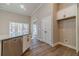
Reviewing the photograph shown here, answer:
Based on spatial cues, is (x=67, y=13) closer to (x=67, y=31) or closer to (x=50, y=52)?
(x=67, y=31)

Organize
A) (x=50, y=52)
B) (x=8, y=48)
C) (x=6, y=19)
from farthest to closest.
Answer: (x=50, y=52)
(x=6, y=19)
(x=8, y=48)

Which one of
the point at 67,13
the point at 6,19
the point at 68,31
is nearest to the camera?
the point at 6,19

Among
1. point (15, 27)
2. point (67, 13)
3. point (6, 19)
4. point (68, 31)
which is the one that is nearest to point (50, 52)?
point (68, 31)

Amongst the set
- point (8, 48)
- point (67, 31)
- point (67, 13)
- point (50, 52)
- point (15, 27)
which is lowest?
point (50, 52)

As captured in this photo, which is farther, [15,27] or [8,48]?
[15,27]

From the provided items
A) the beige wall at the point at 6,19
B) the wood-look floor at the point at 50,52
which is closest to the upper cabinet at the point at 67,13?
the wood-look floor at the point at 50,52

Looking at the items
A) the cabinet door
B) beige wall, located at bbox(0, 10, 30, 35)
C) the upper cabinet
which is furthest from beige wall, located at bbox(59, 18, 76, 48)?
the cabinet door

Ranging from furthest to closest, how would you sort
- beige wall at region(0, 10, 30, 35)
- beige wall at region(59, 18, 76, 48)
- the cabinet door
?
beige wall at region(59, 18, 76, 48)
beige wall at region(0, 10, 30, 35)
the cabinet door

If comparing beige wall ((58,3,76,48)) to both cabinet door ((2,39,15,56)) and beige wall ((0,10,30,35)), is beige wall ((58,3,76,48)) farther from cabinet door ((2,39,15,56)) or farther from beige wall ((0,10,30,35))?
cabinet door ((2,39,15,56))

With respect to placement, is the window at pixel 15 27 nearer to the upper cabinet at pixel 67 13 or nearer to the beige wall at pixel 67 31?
the upper cabinet at pixel 67 13

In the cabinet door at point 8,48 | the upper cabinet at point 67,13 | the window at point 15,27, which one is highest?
the upper cabinet at point 67,13

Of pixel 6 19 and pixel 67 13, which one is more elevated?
pixel 67 13

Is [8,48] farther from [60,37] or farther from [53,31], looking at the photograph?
[60,37]

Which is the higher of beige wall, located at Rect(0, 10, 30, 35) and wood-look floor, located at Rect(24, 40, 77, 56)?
beige wall, located at Rect(0, 10, 30, 35)
